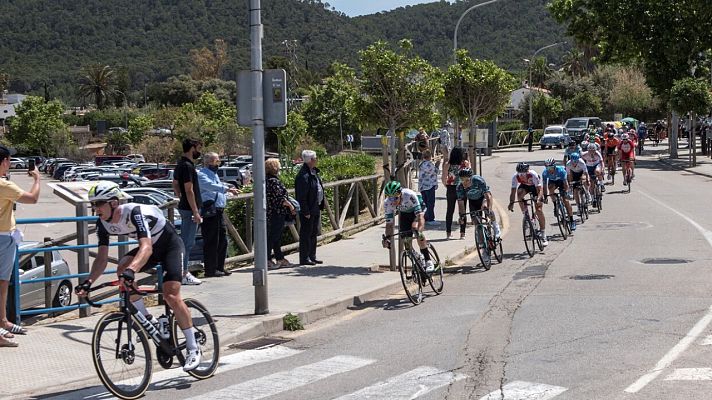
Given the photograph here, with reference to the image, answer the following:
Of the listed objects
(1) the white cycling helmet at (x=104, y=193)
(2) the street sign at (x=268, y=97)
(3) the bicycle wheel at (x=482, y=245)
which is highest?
(2) the street sign at (x=268, y=97)

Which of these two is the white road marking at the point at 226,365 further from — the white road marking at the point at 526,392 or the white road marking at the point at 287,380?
the white road marking at the point at 526,392

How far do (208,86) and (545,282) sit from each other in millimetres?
120673

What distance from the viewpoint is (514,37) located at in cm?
17675

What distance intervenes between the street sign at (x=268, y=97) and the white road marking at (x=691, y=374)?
5184 mm

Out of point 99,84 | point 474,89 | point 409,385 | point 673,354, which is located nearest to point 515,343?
point 673,354

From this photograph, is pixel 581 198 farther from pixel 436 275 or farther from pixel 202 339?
pixel 202 339

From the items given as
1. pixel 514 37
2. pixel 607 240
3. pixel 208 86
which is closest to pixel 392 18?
pixel 514 37

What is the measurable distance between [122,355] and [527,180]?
10665 mm

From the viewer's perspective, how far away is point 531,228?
16781 mm

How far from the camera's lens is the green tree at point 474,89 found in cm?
2561

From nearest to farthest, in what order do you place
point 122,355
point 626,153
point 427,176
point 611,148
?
point 122,355
point 427,176
point 626,153
point 611,148

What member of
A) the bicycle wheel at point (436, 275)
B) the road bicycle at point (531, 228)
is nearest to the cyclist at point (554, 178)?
the road bicycle at point (531, 228)

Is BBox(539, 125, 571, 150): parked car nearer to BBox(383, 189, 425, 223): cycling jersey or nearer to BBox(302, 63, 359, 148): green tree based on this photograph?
BBox(302, 63, 359, 148): green tree

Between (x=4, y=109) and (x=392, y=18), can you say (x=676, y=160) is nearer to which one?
(x=4, y=109)
